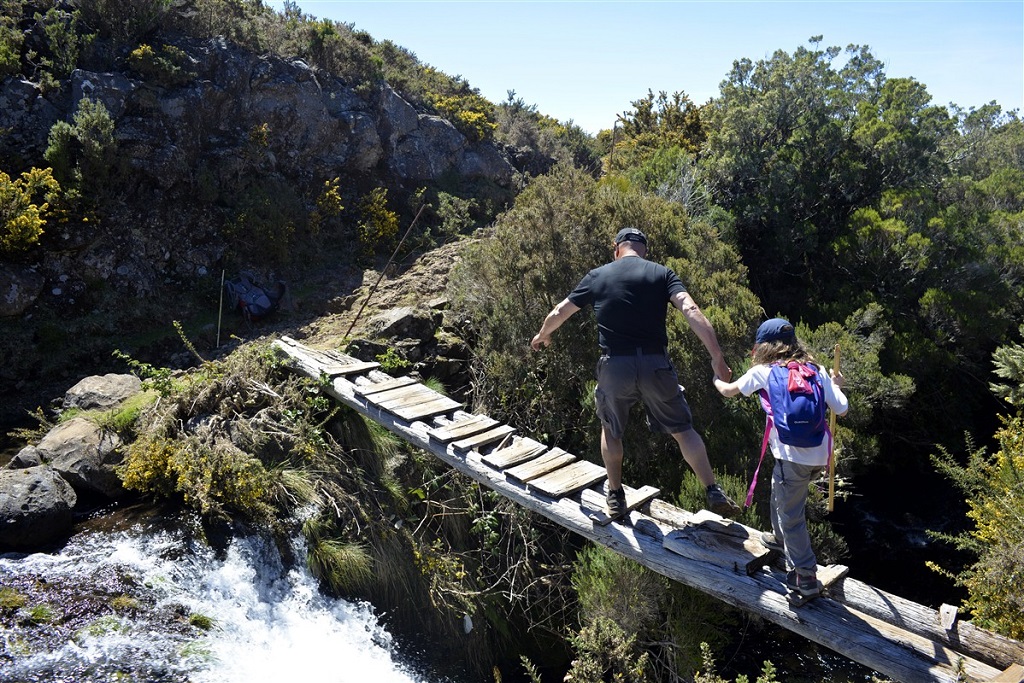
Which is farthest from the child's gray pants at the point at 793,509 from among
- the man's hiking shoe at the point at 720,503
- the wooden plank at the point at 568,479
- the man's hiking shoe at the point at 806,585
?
the wooden plank at the point at 568,479

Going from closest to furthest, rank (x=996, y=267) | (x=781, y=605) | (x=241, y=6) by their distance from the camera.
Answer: (x=781, y=605), (x=996, y=267), (x=241, y=6)

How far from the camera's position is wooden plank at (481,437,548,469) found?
20.8 feet

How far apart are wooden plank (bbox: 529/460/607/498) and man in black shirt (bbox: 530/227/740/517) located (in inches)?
33.6

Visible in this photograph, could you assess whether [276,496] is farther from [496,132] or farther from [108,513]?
[496,132]

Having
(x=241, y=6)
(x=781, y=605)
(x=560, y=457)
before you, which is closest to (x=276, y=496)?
(x=560, y=457)

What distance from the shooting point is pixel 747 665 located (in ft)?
25.7

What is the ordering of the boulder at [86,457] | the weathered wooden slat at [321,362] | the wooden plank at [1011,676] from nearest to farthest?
the wooden plank at [1011,676] < the boulder at [86,457] < the weathered wooden slat at [321,362]

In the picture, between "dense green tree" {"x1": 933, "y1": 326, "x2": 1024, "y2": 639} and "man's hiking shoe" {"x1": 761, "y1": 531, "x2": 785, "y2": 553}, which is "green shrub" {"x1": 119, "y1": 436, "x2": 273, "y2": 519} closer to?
"man's hiking shoe" {"x1": 761, "y1": 531, "x2": 785, "y2": 553}

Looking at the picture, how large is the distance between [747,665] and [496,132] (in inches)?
541

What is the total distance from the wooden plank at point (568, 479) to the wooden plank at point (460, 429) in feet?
3.54

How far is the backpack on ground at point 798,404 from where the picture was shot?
13.6 ft

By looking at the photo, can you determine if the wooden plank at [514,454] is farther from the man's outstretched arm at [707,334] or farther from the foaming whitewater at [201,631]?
the man's outstretched arm at [707,334]

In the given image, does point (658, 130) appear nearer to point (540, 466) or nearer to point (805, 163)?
point (805, 163)

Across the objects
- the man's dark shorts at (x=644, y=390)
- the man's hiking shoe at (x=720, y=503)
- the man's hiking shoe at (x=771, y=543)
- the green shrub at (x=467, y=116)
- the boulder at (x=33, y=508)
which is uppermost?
the green shrub at (x=467, y=116)
